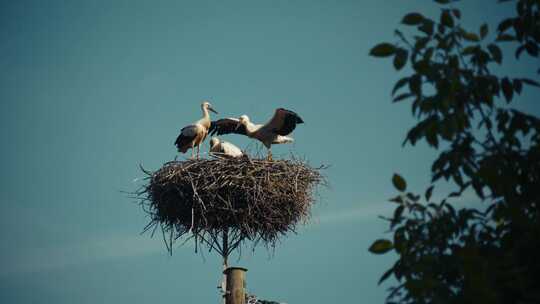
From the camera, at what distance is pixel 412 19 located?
2799 millimetres

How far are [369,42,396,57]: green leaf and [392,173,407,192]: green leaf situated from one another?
1.76ft

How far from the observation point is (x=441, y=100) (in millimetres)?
2668

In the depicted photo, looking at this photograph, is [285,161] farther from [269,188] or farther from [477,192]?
[477,192]

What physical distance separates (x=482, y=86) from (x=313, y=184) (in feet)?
22.6

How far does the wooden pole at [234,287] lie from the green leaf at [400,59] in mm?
4786

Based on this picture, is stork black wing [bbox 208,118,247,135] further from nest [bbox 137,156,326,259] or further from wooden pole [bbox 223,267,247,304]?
wooden pole [bbox 223,267,247,304]

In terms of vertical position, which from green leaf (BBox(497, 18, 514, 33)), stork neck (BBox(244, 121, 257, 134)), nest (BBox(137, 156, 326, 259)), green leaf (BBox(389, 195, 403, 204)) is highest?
stork neck (BBox(244, 121, 257, 134))

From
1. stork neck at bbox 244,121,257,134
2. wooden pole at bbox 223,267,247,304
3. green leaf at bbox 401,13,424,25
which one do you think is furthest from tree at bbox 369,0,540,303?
stork neck at bbox 244,121,257,134

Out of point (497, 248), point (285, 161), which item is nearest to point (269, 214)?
point (285, 161)

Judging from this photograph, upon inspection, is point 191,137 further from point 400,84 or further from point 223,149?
point 400,84

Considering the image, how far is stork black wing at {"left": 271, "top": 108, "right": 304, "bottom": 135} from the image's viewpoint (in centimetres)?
1076

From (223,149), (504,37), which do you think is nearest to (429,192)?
(504,37)

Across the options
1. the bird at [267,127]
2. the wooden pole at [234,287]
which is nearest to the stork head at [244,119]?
the bird at [267,127]

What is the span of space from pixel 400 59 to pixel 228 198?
20.4 ft
